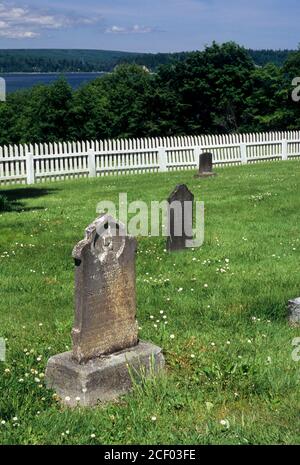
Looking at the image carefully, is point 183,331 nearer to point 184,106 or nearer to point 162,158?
point 162,158

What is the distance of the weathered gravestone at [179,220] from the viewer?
10.3 metres

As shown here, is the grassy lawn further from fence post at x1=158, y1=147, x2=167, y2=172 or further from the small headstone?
fence post at x1=158, y1=147, x2=167, y2=172

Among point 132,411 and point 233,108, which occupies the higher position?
point 233,108

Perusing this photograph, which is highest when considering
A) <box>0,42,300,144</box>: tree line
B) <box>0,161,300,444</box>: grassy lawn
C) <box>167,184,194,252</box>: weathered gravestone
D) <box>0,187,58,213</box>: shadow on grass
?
<box>0,42,300,144</box>: tree line

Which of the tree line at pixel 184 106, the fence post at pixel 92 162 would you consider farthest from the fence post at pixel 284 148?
the tree line at pixel 184 106

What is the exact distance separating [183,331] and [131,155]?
63.5ft

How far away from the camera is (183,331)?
21.8 ft

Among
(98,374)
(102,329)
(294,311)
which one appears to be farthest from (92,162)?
(98,374)

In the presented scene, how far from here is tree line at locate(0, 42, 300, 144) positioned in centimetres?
5212

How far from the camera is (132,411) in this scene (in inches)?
192

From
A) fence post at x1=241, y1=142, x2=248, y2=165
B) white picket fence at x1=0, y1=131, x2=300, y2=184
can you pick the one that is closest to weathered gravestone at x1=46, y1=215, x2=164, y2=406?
white picket fence at x1=0, y1=131, x2=300, y2=184

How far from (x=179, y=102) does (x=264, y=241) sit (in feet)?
146
